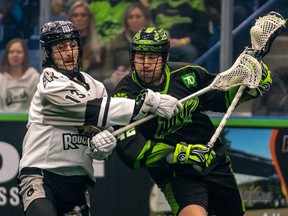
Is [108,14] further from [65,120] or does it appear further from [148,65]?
[65,120]

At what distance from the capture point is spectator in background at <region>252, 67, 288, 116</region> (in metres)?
8.24

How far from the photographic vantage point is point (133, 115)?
232 inches

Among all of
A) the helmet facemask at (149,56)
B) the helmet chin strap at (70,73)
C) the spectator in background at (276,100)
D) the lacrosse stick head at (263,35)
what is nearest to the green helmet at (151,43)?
the helmet facemask at (149,56)

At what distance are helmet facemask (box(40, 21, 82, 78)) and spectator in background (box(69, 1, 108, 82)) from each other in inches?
88.8

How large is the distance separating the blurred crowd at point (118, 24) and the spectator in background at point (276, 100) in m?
0.38

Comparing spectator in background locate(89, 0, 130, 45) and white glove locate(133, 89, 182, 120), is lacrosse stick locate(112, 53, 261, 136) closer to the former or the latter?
white glove locate(133, 89, 182, 120)

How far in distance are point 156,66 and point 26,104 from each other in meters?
2.45

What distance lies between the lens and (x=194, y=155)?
19.7ft

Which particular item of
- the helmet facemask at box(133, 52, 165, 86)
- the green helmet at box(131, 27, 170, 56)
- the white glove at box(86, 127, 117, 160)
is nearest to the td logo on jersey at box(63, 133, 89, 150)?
the white glove at box(86, 127, 117, 160)

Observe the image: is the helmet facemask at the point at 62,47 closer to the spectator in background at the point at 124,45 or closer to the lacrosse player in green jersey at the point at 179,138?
the lacrosse player in green jersey at the point at 179,138

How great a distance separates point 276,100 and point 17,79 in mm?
2055

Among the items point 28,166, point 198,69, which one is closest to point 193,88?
point 198,69

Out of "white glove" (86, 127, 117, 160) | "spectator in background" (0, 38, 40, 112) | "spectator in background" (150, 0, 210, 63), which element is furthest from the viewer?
"spectator in background" (0, 38, 40, 112)

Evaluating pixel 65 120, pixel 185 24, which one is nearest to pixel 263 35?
pixel 65 120
